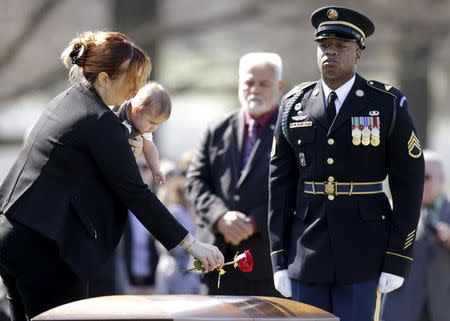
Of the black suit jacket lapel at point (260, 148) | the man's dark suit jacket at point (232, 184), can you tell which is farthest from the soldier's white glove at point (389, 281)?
the black suit jacket lapel at point (260, 148)

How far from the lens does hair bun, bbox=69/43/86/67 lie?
626 cm

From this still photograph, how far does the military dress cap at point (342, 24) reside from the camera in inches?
265

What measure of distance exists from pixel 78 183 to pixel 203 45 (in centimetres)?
1353

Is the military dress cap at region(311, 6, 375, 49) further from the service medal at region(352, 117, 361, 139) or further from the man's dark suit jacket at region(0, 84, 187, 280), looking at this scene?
the man's dark suit jacket at region(0, 84, 187, 280)

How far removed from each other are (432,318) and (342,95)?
8.15ft

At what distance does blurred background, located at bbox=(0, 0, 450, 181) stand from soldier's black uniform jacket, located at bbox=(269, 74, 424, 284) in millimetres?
8872

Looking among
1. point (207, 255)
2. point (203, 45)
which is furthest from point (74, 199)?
point (203, 45)

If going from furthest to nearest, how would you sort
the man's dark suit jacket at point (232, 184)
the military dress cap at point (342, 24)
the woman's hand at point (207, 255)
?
the man's dark suit jacket at point (232, 184) → the military dress cap at point (342, 24) → the woman's hand at point (207, 255)

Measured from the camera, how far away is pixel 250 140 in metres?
8.38

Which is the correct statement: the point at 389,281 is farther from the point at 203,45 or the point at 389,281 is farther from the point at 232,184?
the point at 203,45

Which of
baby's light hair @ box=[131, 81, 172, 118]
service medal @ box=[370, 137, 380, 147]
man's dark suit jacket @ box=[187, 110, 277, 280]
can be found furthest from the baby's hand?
man's dark suit jacket @ box=[187, 110, 277, 280]

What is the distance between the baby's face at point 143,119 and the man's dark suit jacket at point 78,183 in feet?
1.55

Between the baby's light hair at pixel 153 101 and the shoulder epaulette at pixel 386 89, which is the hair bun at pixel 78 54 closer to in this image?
the baby's light hair at pixel 153 101

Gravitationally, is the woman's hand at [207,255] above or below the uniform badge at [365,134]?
below
